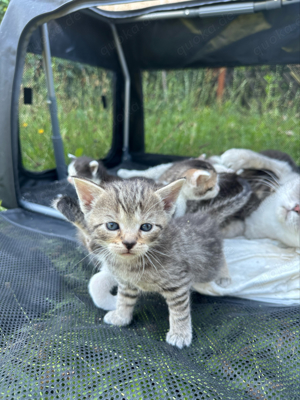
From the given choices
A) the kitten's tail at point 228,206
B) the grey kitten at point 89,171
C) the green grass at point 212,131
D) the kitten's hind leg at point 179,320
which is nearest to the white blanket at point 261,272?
the kitten's tail at point 228,206

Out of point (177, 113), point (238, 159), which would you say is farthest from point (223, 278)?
point (177, 113)

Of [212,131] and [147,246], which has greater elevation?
[212,131]

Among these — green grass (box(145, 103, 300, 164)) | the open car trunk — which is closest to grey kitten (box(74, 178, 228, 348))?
the open car trunk

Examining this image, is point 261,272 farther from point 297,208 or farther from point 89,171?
point 89,171

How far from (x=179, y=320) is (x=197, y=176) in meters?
1.10

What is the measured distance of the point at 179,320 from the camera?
1.33m

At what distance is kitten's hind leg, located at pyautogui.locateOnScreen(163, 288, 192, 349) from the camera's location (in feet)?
4.34

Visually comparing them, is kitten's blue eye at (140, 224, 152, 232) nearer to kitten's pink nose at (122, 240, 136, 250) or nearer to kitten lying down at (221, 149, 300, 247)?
kitten's pink nose at (122, 240, 136, 250)

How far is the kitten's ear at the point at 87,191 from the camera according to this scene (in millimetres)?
1178

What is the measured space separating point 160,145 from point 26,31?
2.23 m

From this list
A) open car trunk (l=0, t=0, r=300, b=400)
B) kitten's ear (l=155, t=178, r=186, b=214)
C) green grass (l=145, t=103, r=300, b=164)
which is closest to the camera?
open car trunk (l=0, t=0, r=300, b=400)

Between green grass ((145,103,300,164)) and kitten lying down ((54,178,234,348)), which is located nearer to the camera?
kitten lying down ((54,178,234,348))

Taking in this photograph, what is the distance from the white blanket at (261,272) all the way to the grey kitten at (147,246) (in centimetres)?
25

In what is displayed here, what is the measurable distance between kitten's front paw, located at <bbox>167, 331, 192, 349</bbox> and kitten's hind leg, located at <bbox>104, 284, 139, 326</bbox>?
232mm
